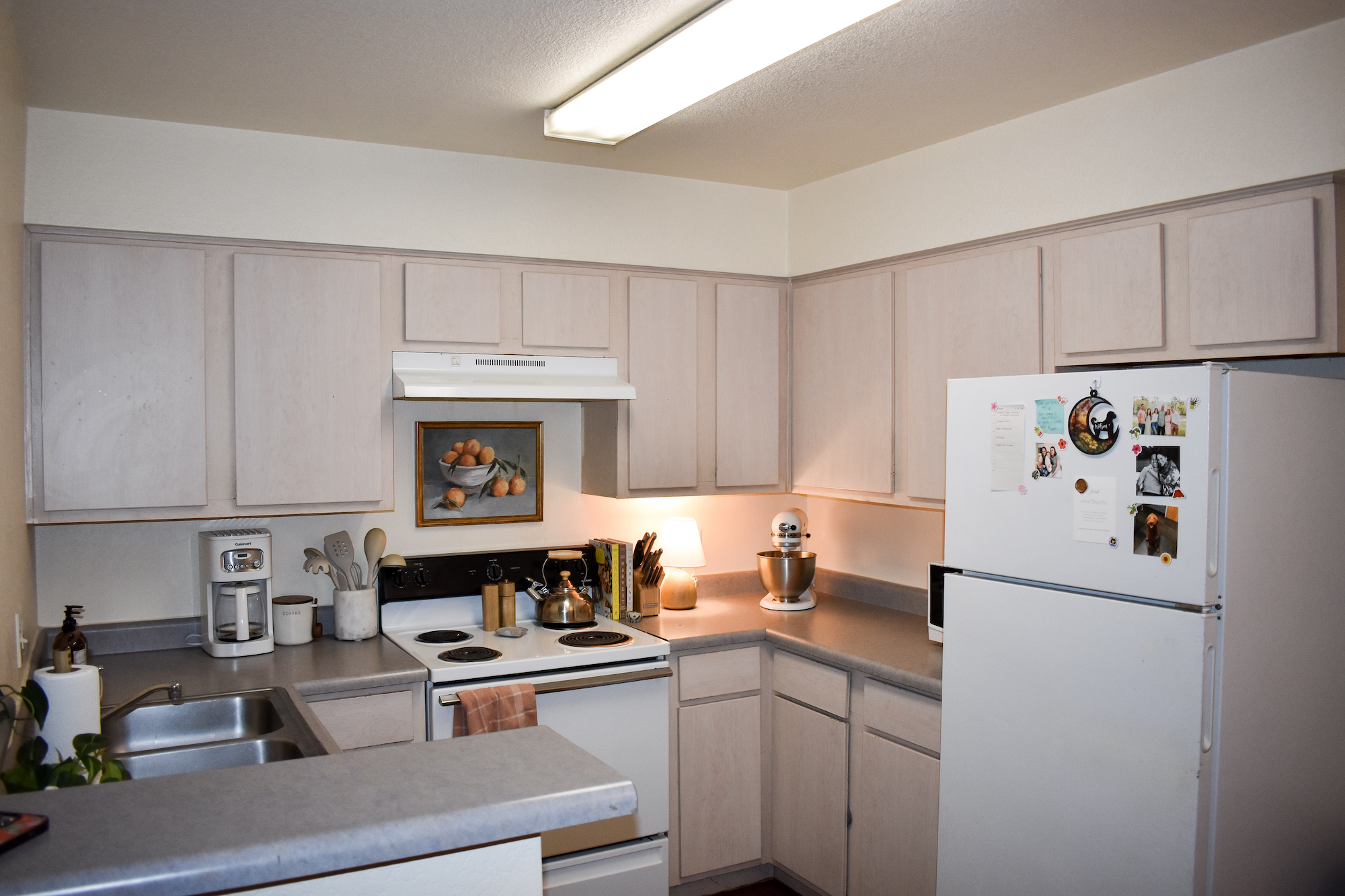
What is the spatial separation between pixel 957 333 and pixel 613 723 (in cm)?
165

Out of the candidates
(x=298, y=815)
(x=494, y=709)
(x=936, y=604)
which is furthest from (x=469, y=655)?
(x=298, y=815)

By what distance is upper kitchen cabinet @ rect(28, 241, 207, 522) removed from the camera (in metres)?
2.67

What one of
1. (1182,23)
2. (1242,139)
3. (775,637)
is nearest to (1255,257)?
→ (1242,139)

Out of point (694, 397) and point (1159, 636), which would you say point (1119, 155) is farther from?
point (694, 397)

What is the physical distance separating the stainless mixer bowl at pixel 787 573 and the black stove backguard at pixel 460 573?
0.67 m

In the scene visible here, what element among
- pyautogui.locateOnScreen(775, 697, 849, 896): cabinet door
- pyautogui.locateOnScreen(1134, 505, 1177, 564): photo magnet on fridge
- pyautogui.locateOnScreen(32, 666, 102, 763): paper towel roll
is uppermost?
pyautogui.locateOnScreen(1134, 505, 1177, 564): photo magnet on fridge

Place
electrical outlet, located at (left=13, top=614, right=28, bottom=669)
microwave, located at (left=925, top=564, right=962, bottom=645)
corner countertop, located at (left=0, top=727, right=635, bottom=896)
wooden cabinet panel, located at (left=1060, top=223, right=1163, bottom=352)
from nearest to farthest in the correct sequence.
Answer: corner countertop, located at (left=0, top=727, right=635, bottom=896), electrical outlet, located at (left=13, top=614, right=28, bottom=669), wooden cabinet panel, located at (left=1060, top=223, right=1163, bottom=352), microwave, located at (left=925, top=564, right=962, bottom=645)

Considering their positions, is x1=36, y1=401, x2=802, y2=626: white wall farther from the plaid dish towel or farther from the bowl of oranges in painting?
the plaid dish towel

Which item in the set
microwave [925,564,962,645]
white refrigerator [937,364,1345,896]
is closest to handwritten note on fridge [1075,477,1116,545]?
white refrigerator [937,364,1345,896]

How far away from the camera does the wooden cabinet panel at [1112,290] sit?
246 centimetres

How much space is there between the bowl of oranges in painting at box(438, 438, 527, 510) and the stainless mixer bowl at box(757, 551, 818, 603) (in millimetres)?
983

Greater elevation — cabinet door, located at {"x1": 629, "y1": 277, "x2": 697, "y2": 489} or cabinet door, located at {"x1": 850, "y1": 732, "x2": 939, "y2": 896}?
cabinet door, located at {"x1": 629, "y1": 277, "x2": 697, "y2": 489}

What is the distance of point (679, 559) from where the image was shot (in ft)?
12.0

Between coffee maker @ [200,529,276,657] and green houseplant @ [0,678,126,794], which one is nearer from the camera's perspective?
green houseplant @ [0,678,126,794]
